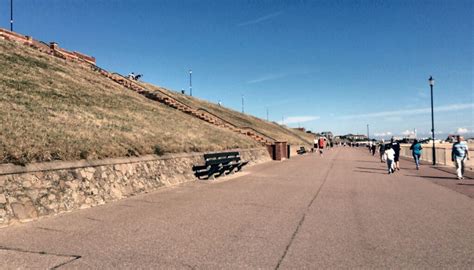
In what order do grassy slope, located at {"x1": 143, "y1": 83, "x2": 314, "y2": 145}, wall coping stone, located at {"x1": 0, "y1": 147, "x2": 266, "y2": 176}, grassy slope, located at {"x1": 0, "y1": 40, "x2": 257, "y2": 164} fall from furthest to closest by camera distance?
grassy slope, located at {"x1": 143, "y1": 83, "x2": 314, "y2": 145} < grassy slope, located at {"x1": 0, "y1": 40, "x2": 257, "y2": 164} < wall coping stone, located at {"x1": 0, "y1": 147, "x2": 266, "y2": 176}

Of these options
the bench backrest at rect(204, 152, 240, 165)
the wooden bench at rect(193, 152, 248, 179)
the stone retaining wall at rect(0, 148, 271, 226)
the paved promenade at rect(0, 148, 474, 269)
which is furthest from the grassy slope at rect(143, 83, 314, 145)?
the paved promenade at rect(0, 148, 474, 269)

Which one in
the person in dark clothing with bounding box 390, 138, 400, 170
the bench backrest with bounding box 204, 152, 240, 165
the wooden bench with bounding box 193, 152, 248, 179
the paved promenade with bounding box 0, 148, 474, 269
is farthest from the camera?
the person in dark clothing with bounding box 390, 138, 400, 170

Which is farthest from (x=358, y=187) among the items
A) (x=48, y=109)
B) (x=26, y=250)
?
(x=48, y=109)

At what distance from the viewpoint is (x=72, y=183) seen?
8.70m

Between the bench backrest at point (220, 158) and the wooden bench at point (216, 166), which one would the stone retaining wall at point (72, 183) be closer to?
the wooden bench at point (216, 166)

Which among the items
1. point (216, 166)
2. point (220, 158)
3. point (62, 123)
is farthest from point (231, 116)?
point (62, 123)

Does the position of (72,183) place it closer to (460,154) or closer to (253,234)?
(253,234)

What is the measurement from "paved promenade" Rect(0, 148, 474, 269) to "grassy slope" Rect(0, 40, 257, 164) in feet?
6.86

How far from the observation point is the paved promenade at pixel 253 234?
4945 mm

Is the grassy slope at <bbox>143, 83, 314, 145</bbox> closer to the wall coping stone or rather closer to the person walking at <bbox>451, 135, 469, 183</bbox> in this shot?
the wall coping stone

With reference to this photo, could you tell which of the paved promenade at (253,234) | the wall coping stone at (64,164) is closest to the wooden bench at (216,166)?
the wall coping stone at (64,164)

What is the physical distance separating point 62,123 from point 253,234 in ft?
28.1

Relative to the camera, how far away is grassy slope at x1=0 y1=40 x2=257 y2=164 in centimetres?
919

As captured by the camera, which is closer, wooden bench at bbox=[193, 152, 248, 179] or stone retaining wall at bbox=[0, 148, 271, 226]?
stone retaining wall at bbox=[0, 148, 271, 226]
